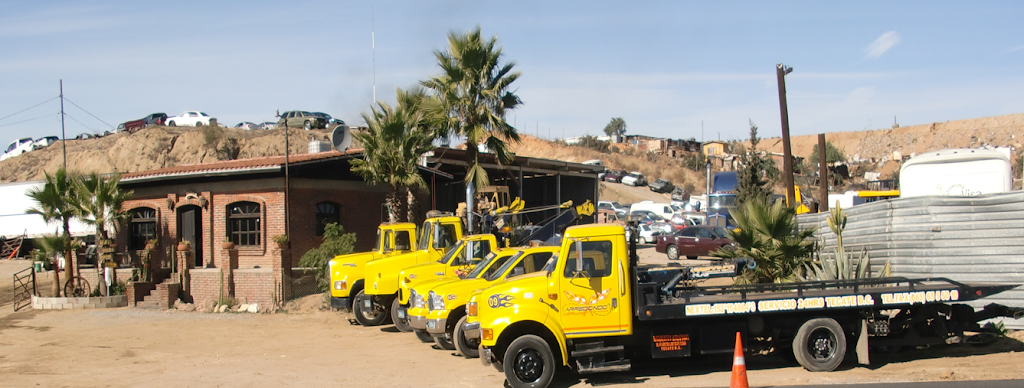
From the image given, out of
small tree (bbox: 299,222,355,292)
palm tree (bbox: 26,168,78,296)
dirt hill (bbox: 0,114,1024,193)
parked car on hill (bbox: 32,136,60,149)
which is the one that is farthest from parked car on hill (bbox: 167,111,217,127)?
small tree (bbox: 299,222,355,292)

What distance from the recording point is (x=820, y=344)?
415 inches

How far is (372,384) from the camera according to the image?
35.0 ft

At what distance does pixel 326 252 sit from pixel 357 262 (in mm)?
4579

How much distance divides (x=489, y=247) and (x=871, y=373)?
7.30 meters

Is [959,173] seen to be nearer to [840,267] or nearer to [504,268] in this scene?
[840,267]

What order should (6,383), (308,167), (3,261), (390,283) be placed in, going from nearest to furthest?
1. (6,383)
2. (390,283)
3. (308,167)
4. (3,261)

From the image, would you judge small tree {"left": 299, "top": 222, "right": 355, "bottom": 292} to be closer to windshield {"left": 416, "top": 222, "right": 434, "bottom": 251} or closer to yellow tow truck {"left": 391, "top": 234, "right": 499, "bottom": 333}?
windshield {"left": 416, "top": 222, "right": 434, "bottom": 251}

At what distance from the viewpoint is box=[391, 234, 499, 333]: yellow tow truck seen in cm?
1460

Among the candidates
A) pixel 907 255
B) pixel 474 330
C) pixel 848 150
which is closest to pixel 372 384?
pixel 474 330

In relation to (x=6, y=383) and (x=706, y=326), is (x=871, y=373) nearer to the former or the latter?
→ (x=706, y=326)

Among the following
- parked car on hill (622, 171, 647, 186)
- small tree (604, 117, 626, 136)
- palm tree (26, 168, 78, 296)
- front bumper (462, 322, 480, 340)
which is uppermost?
small tree (604, 117, 626, 136)

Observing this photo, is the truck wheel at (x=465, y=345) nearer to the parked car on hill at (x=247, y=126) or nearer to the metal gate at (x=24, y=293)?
the metal gate at (x=24, y=293)

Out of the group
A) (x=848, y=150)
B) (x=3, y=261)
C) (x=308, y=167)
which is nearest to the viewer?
(x=308, y=167)

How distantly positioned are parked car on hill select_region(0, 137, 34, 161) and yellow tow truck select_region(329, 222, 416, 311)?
194 ft
